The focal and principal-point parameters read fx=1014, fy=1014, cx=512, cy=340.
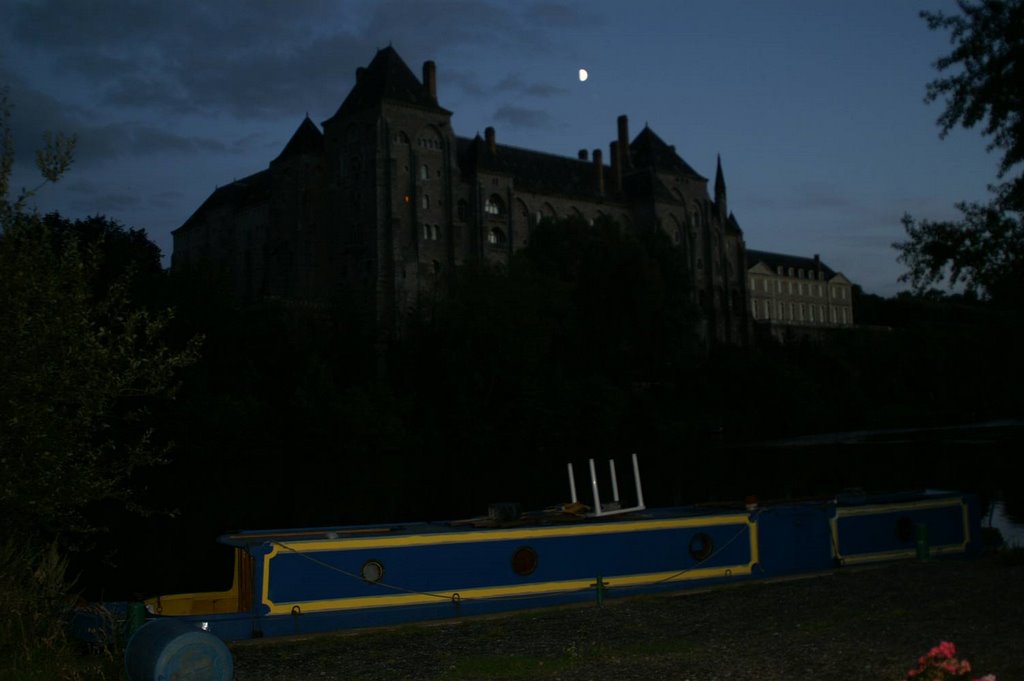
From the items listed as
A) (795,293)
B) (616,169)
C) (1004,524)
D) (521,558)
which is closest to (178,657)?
(521,558)

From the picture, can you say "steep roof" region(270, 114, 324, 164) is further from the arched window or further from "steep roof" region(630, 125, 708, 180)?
"steep roof" region(630, 125, 708, 180)

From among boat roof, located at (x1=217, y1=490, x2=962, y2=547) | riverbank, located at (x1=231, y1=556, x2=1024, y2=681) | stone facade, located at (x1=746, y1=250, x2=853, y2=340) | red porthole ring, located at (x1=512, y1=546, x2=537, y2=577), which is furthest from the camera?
stone facade, located at (x1=746, y1=250, x2=853, y2=340)

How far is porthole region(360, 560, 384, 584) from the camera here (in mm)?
12586

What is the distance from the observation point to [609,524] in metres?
14.2

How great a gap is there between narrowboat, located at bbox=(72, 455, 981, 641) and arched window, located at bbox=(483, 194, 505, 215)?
2830 inches

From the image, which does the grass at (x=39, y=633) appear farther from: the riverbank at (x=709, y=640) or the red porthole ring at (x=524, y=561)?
the red porthole ring at (x=524, y=561)

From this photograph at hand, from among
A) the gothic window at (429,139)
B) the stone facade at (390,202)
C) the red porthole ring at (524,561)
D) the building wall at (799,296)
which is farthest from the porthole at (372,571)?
the building wall at (799,296)

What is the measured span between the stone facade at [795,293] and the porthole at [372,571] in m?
103

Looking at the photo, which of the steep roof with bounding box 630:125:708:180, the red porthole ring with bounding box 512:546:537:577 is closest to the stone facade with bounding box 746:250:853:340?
the steep roof with bounding box 630:125:708:180

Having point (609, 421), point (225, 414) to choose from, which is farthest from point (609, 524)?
point (609, 421)

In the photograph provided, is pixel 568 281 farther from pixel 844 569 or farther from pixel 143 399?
pixel 844 569

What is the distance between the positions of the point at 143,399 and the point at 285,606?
116 ft

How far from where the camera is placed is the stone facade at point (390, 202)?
3145 inches

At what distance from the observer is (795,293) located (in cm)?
12512
